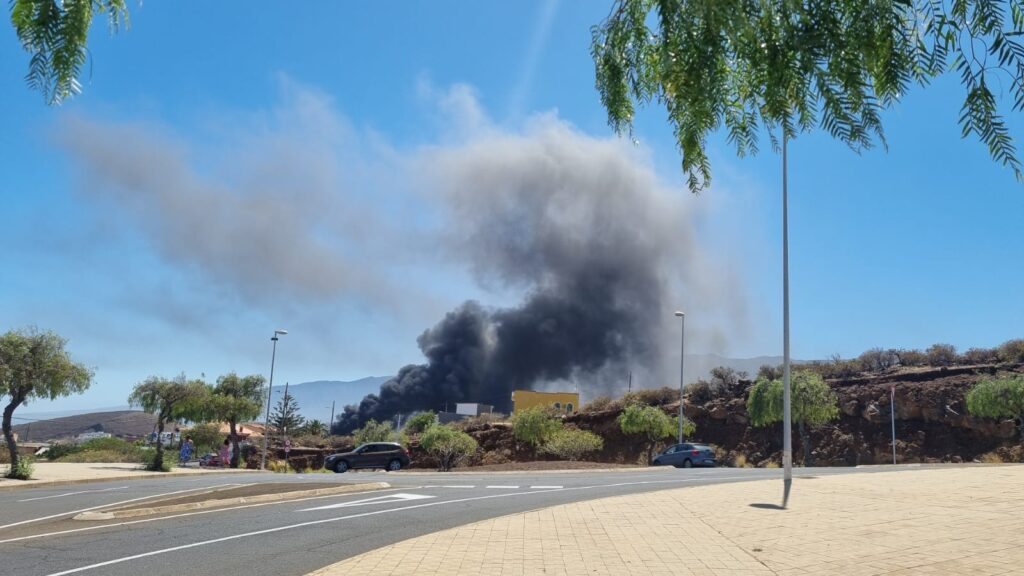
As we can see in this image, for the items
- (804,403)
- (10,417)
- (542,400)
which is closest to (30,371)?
(10,417)

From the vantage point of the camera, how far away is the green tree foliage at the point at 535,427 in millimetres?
50438

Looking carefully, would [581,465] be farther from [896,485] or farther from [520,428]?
[520,428]

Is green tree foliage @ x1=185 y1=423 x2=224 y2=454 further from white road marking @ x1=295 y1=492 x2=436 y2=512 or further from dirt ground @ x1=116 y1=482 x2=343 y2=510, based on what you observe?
white road marking @ x1=295 y1=492 x2=436 y2=512

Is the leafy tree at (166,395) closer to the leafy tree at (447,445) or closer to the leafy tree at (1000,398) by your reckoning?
the leafy tree at (447,445)

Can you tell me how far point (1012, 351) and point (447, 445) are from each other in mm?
39922

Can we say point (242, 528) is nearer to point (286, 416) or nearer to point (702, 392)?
point (702, 392)

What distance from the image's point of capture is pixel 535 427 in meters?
50.4

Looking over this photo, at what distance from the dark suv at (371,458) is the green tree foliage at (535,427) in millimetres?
15868

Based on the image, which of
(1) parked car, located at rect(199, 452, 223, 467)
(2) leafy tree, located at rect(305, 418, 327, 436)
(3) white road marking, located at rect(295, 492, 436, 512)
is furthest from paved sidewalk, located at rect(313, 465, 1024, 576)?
(2) leafy tree, located at rect(305, 418, 327, 436)

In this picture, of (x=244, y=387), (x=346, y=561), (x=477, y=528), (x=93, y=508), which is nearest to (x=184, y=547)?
(x=346, y=561)

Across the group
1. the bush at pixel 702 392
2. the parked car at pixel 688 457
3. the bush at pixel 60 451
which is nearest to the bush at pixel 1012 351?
the bush at pixel 702 392

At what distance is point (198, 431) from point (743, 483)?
4560 centimetres

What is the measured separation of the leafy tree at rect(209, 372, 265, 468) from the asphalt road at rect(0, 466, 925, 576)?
25.0 meters

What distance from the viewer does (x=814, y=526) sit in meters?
10.6
